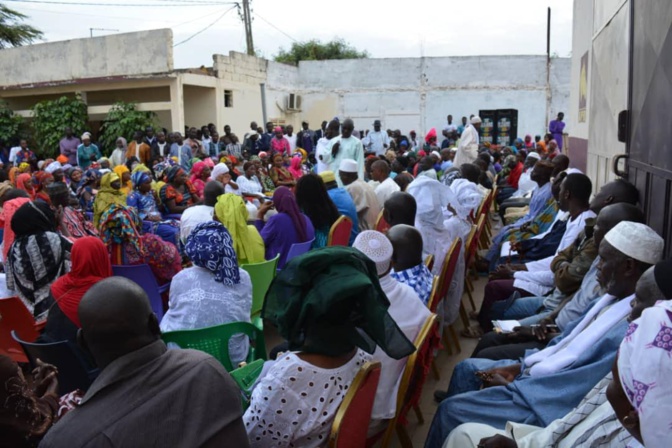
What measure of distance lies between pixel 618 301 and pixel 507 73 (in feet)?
69.9

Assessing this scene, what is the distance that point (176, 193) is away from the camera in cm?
766

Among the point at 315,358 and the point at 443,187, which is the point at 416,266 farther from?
the point at 443,187

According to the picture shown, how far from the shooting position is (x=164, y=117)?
1723cm

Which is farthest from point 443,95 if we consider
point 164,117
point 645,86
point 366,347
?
point 366,347

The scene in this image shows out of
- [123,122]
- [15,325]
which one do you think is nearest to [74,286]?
[15,325]

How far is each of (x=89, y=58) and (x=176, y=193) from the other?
1121cm

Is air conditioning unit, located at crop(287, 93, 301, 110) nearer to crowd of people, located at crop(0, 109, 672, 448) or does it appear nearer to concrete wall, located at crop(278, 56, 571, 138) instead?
concrete wall, located at crop(278, 56, 571, 138)

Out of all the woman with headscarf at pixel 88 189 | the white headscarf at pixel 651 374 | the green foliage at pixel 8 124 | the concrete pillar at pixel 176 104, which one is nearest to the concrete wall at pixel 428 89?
the concrete pillar at pixel 176 104

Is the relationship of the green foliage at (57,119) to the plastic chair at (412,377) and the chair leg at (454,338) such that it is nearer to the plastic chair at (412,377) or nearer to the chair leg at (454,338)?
the chair leg at (454,338)

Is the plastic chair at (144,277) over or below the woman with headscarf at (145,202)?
below

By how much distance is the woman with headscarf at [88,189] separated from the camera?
8875mm

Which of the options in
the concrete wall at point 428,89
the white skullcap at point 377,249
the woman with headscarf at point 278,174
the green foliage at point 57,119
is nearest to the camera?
the white skullcap at point 377,249

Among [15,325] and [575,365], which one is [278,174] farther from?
[575,365]

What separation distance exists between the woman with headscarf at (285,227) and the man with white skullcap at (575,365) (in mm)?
2648
